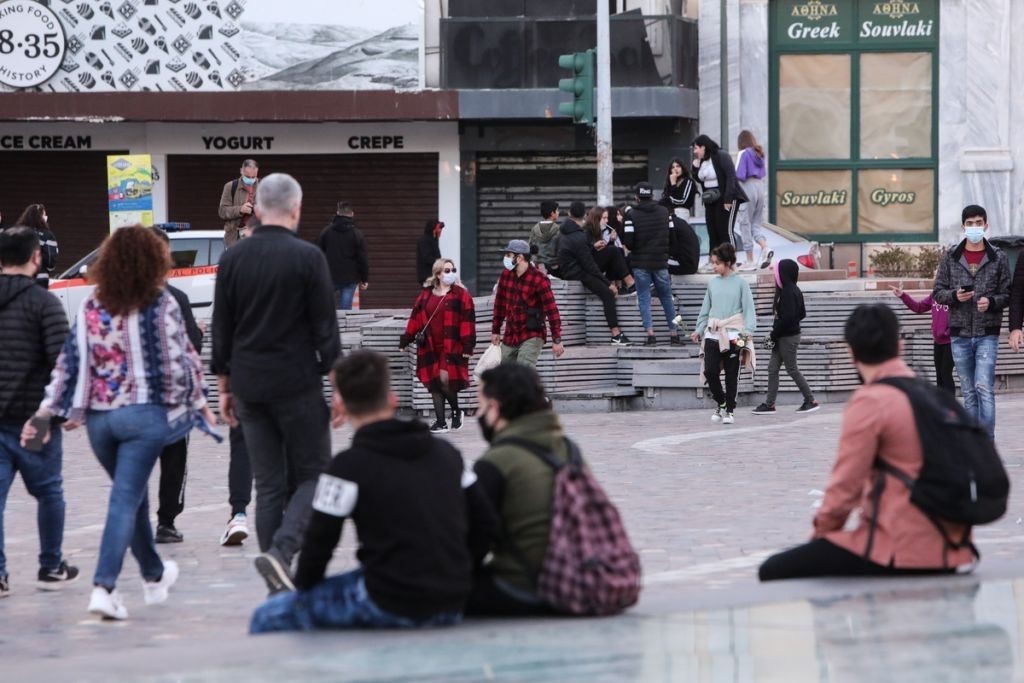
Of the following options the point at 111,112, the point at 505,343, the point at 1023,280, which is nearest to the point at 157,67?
the point at 111,112

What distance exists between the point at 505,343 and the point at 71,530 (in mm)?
6730

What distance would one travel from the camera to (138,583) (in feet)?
28.0

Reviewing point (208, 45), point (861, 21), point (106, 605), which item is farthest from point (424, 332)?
point (861, 21)

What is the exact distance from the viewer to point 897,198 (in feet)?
100.0

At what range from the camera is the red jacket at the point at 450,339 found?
15984 millimetres

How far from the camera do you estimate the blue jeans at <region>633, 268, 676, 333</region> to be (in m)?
18.7

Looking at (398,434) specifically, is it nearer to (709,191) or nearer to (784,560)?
(784,560)

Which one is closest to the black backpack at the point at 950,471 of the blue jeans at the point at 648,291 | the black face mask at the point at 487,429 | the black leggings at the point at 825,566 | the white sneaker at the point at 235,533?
the black leggings at the point at 825,566

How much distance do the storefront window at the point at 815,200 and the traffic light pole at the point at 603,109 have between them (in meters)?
7.19

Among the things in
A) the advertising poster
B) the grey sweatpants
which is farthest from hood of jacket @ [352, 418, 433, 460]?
the advertising poster

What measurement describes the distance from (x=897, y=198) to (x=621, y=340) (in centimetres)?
1266

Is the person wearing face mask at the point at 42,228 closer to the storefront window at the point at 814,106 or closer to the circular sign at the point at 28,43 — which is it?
the circular sign at the point at 28,43

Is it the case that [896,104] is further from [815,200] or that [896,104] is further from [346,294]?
[346,294]

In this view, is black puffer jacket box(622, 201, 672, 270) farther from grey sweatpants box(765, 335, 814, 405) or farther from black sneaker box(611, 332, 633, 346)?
grey sweatpants box(765, 335, 814, 405)
